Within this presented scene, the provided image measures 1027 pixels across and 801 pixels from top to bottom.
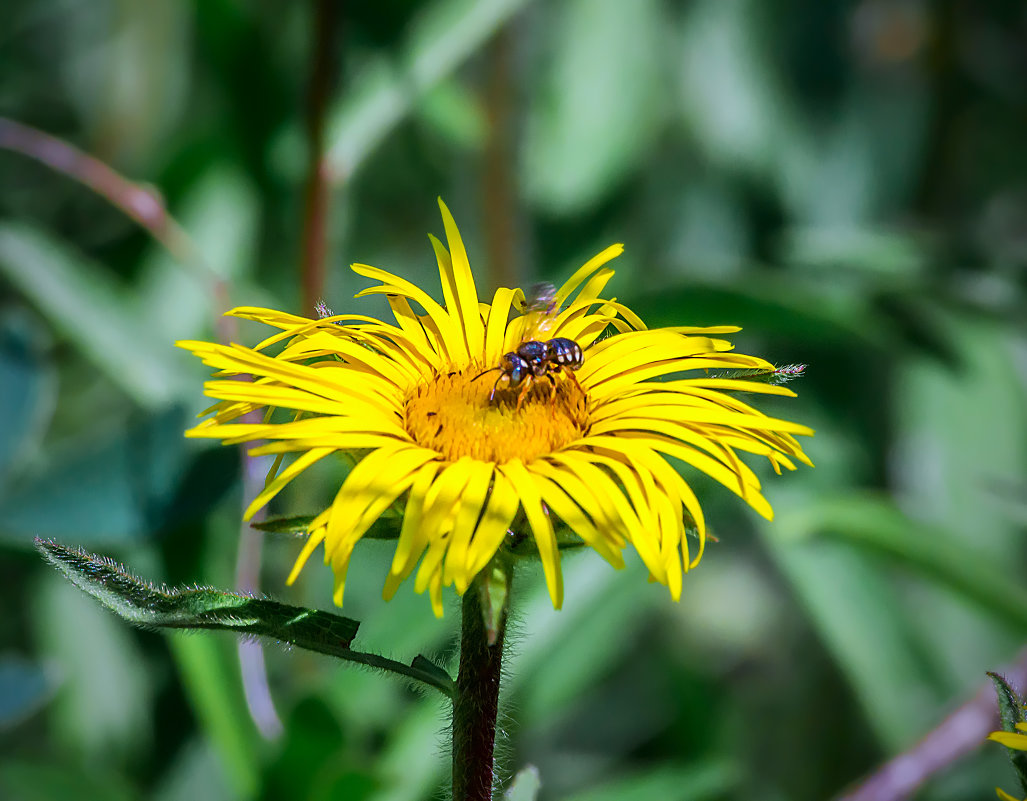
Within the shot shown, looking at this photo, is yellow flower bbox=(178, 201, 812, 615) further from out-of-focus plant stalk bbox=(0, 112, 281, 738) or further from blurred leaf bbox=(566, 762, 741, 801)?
blurred leaf bbox=(566, 762, 741, 801)

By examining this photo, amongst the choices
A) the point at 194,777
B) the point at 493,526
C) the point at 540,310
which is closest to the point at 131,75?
the point at 194,777

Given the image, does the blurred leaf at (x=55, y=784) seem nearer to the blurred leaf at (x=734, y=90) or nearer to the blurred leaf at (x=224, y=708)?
the blurred leaf at (x=224, y=708)

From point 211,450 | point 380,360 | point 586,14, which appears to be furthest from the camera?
point 586,14

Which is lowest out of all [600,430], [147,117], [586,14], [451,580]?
[451,580]

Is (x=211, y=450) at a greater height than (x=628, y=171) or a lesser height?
lesser

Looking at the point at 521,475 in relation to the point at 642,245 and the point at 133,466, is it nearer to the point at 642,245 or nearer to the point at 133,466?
the point at 133,466

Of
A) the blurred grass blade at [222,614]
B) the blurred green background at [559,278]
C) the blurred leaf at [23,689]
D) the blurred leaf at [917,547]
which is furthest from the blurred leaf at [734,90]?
the blurred grass blade at [222,614]

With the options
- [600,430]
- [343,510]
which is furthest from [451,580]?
[600,430]
